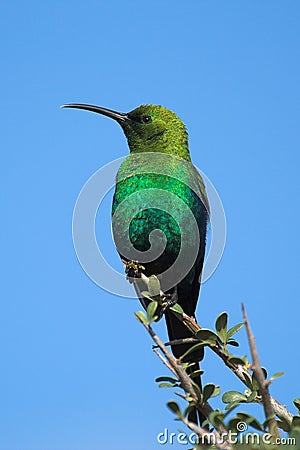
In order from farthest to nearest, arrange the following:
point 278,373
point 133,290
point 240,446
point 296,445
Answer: point 133,290 < point 278,373 < point 240,446 < point 296,445

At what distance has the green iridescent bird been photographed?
16.7 feet

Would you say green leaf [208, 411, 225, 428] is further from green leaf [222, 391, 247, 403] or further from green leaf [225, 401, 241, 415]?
green leaf [222, 391, 247, 403]

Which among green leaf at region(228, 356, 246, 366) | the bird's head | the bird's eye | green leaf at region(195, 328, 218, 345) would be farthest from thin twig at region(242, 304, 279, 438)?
the bird's eye

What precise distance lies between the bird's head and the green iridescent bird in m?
0.10

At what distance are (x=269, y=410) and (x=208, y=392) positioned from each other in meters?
0.50

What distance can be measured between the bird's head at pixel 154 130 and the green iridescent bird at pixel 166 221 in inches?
3.9

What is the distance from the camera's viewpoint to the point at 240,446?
171 cm

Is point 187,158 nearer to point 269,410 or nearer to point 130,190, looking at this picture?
point 130,190

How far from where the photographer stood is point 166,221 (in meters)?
5.11

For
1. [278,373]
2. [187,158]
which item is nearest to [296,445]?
[278,373]

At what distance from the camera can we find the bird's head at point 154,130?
5.80 meters

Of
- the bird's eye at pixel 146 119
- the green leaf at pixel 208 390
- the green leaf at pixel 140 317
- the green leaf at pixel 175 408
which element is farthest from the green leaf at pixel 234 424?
the bird's eye at pixel 146 119

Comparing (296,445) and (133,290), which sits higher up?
(133,290)

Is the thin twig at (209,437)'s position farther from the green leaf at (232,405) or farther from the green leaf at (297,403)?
the green leaf at (297,403)
